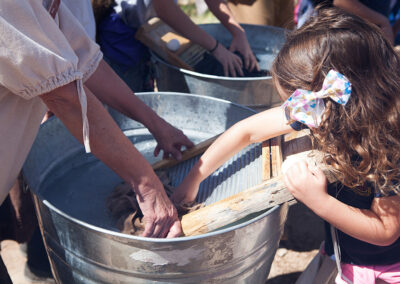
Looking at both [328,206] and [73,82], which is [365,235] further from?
[73,82]

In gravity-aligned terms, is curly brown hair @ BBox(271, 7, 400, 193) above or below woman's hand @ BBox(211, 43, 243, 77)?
above

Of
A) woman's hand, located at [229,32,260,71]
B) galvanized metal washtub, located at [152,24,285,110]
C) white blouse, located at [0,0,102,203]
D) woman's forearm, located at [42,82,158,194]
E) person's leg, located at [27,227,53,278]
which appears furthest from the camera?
woman's hand, located at [229,32,260,71]

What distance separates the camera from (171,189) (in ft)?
5.45

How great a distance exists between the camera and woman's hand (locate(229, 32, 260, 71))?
2510 mm

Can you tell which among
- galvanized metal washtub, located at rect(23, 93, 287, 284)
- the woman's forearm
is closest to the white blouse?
the woman's forearm

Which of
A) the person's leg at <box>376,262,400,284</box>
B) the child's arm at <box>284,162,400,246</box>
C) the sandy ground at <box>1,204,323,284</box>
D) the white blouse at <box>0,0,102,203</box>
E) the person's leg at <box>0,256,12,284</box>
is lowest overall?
the sandy ground at <box>1,204,323,284</box>

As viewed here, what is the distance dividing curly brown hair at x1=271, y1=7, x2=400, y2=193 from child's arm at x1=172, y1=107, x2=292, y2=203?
0.18 meters

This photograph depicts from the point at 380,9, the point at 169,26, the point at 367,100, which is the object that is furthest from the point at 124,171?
the point at 380,9

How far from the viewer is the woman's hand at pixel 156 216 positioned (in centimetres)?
137

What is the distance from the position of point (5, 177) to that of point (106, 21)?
118 cm

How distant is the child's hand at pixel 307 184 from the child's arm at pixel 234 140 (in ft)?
0.67

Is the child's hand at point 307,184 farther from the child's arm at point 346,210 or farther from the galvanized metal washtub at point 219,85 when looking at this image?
the galvanized metal washtub at point 219,85

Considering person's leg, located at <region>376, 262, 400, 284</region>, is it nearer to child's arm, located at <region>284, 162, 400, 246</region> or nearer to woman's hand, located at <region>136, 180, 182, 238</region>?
child's arm, located at <region>284, 162, 400, 246</region>

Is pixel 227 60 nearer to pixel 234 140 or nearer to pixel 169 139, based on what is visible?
pixel 169 139
